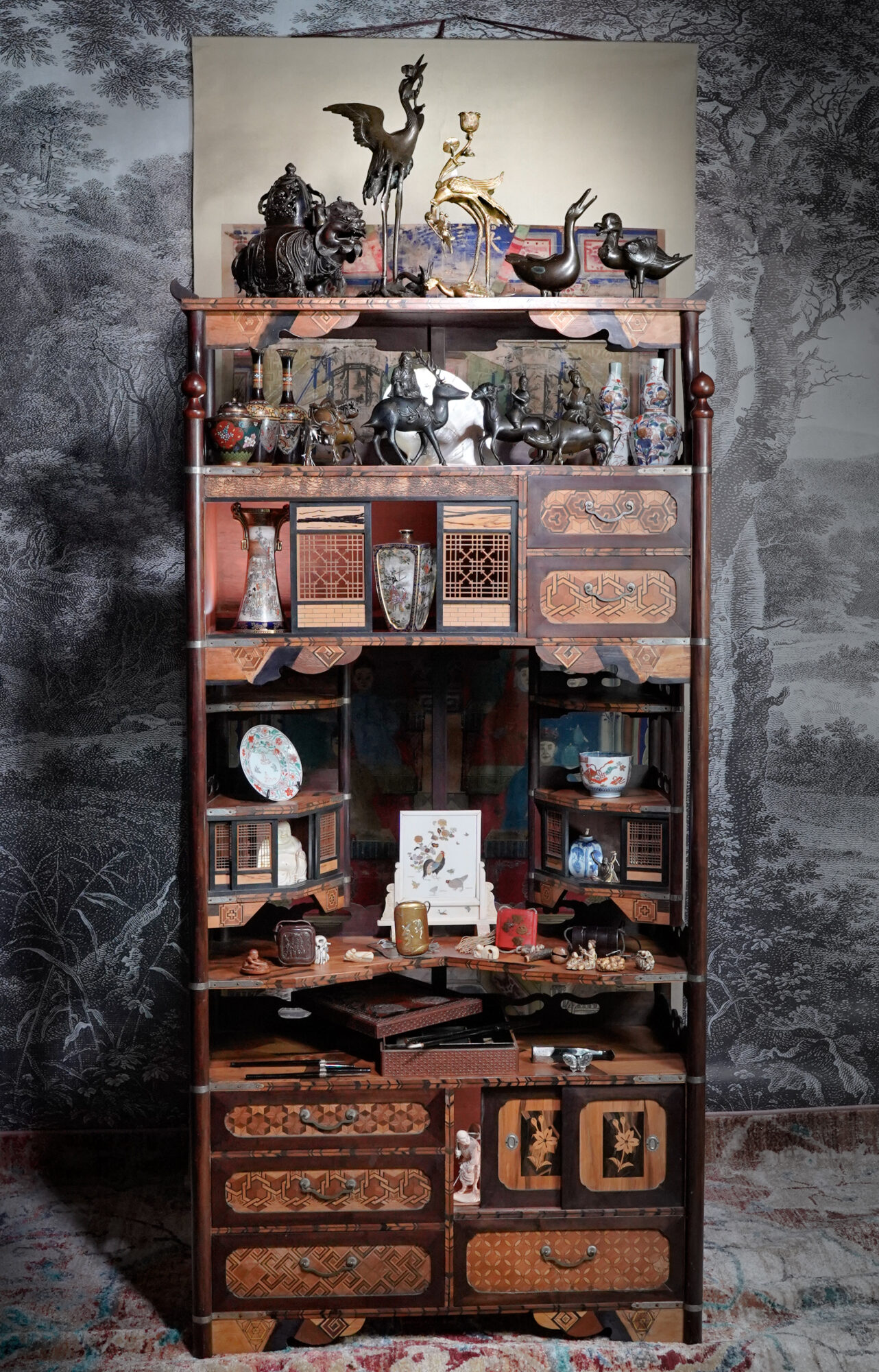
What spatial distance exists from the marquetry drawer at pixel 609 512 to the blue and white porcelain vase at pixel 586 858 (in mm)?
880

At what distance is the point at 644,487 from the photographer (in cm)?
289

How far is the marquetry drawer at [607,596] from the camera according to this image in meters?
2.90

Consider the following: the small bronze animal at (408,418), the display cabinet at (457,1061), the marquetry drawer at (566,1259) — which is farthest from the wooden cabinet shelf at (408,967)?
the small bronze animal at (408,418)

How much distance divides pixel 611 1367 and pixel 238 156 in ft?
12.1

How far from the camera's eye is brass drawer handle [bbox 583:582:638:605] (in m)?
→ 2.90

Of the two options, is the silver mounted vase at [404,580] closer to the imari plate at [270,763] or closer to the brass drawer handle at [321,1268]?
the imari plate at [270,763]

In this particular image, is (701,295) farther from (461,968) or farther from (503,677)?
(461,968)

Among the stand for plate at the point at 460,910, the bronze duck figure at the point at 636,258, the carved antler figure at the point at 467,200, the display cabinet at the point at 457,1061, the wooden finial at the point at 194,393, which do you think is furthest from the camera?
the stand for plate at the point at 460,910

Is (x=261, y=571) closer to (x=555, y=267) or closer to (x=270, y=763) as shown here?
(x=270, y=763)

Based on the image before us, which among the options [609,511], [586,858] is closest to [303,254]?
[609,511]

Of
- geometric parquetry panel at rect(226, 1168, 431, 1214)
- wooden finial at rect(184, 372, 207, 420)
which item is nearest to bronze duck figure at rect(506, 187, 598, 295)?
wooden finial at rect(184, 372, 207, 420)

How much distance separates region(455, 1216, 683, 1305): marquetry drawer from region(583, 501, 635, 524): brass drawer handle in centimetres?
186

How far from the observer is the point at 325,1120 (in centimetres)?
292

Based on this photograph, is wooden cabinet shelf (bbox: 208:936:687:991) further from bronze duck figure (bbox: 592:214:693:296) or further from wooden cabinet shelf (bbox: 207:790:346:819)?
bronze duck figure (bbox: 592:214:693:296)
